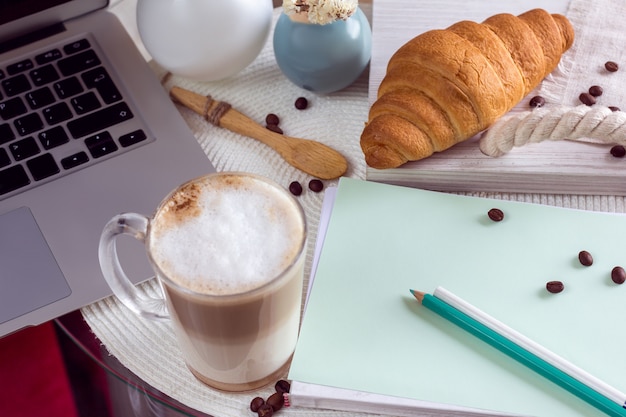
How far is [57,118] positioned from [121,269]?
0.29 m

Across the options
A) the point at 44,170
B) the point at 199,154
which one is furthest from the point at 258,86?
the point at 44,170

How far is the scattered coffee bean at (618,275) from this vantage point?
0.78 m

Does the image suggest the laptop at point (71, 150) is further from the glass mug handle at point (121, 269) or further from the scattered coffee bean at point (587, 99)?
the scattered coffee bean at point (587, 99)

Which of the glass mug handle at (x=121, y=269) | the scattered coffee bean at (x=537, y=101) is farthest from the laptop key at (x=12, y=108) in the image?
the scattered coffee bean at (x=537, y=101)

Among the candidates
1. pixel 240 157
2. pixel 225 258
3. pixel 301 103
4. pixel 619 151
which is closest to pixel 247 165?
pixel 240 157

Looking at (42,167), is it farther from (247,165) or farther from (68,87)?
(247,165)

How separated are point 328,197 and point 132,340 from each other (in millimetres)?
279

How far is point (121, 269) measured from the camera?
71cm

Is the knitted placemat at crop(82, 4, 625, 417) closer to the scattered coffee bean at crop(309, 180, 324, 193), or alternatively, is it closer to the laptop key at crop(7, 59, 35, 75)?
the scattered coffee bean at crop(309, 180, 324, 193)

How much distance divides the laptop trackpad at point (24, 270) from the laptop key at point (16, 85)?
0.17 m

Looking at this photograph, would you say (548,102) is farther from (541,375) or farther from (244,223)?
(244,223)

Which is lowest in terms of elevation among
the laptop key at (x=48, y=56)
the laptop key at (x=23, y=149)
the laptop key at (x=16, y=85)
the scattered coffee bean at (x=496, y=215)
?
the scattered coffee bean at (x=496, y=215)

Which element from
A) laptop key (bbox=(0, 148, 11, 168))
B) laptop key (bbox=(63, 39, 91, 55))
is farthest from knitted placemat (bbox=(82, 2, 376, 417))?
laptop key (bbox=(0, 148, 11, 168))

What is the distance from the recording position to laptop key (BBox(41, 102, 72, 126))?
2.94ft
